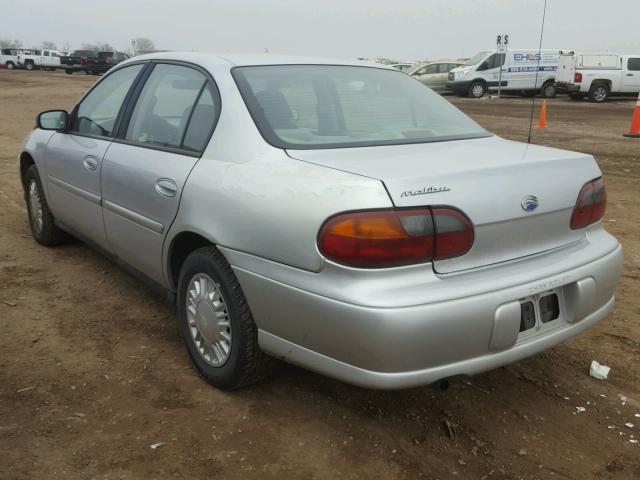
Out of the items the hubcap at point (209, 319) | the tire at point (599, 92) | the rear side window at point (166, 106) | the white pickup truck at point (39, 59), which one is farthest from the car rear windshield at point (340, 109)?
the white pickup truck at point (39, 59)

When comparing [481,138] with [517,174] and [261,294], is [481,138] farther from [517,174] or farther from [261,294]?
[261,294]

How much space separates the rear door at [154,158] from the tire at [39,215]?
4.72 feet

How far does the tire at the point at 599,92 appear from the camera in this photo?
942 inches

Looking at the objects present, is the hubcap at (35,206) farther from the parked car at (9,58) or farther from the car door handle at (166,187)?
the parked car at (9,58)

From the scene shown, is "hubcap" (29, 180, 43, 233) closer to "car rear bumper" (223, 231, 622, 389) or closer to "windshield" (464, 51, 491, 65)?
"car rear bumper" (223, 231, 622, 389)

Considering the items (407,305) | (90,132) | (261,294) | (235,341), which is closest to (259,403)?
(235,341)

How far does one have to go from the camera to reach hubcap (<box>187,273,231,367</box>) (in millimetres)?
2844

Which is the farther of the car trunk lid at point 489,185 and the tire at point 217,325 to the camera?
the tire at point 217,325

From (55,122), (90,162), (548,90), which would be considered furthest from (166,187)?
(548,90)

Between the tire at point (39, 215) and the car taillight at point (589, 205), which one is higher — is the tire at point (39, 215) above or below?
below

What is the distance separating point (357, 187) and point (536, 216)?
2.55ft

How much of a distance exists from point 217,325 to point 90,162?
5.19ft

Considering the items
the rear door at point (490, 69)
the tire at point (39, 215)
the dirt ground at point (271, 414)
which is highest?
the rear door at point (490, 69)

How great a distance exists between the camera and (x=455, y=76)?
25.6m
